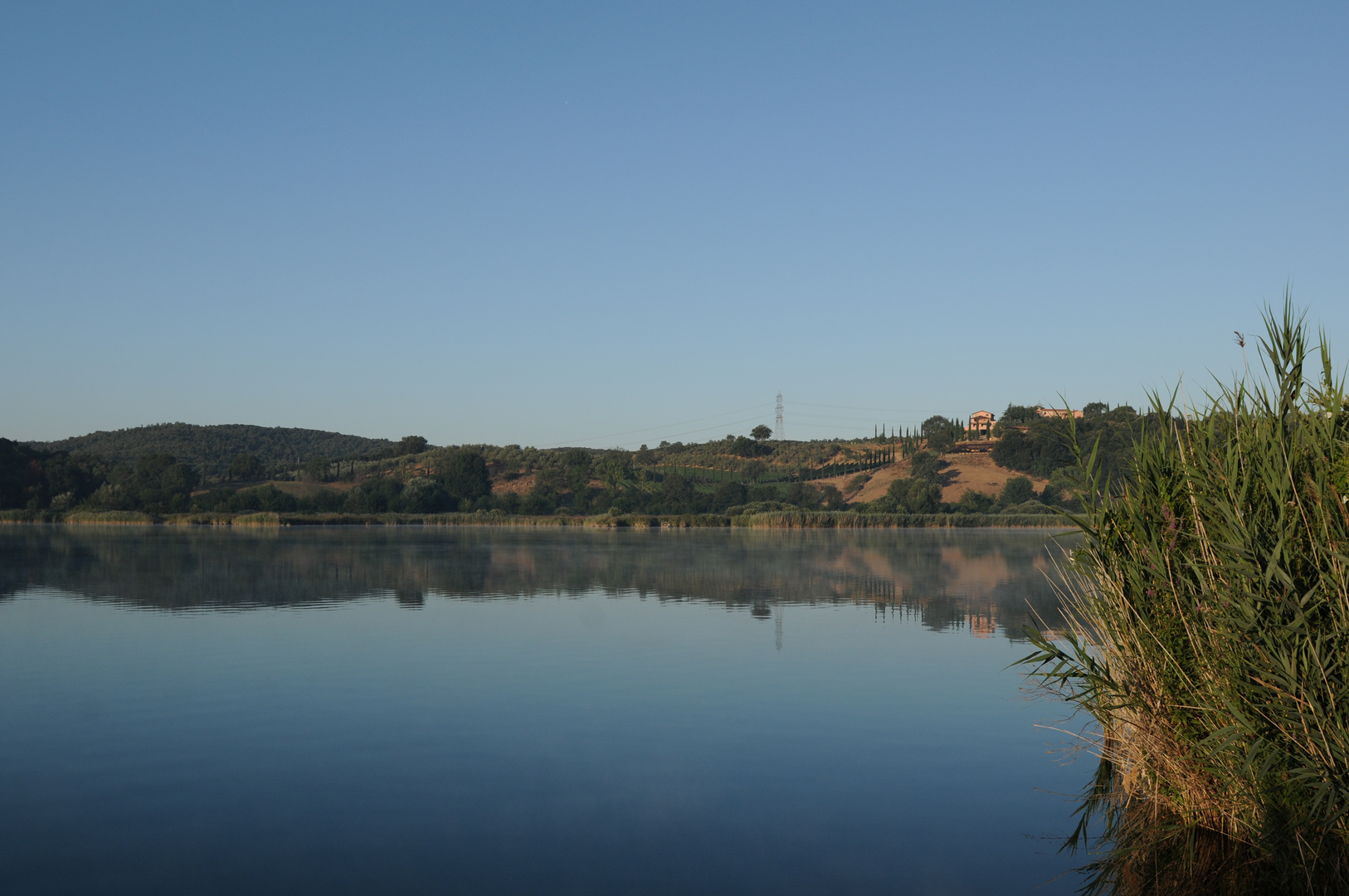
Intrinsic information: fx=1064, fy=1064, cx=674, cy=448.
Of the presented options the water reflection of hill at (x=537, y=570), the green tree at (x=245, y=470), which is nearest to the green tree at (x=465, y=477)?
the green tree at (x=245, y=470)

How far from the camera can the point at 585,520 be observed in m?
71.6

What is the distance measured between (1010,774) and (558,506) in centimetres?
8021

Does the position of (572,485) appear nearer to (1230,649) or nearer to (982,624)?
(982,624)

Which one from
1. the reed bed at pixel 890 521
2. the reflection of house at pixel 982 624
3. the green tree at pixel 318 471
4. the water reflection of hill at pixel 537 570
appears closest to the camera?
the reflection of house at pixel 982 624

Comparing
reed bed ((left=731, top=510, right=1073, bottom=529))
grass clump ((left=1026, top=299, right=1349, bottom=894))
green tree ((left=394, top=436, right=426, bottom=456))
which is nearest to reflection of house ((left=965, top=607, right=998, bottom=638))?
grass clump ((left=1026, top=299, right=1349, bottom=894))

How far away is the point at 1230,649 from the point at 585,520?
A: 217ft

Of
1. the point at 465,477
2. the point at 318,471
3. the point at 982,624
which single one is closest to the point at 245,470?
the point at 318,471

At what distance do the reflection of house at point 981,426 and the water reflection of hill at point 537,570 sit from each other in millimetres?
62759

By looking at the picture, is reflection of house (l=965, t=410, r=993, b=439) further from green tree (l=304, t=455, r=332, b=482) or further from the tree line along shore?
green tree (l=304, t=455, r=332, b=482)

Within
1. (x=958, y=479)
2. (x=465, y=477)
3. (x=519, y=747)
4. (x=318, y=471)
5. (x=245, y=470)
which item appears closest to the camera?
(x=519, y=747)

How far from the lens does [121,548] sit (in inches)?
1420

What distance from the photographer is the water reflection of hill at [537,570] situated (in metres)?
21.6

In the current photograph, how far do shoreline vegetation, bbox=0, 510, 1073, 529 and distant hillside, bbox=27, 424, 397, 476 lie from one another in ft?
176

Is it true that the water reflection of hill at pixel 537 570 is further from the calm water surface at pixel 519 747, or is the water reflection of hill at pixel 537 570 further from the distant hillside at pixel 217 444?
the distant hillside at pixel 217 444
